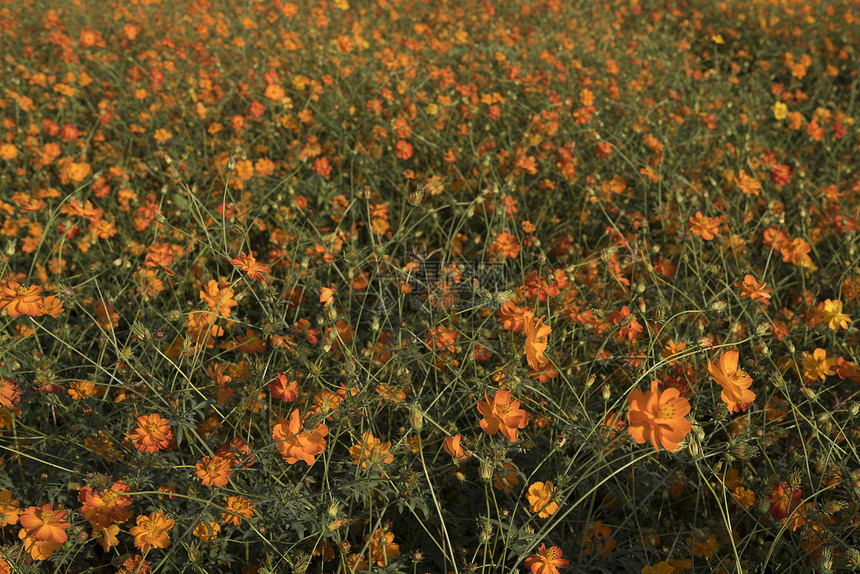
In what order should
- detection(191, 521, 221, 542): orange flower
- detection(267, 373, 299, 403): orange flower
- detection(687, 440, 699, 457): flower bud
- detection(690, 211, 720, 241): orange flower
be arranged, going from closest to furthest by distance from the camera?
detection(687, 440, 699, 457): flower bud, detection(191, 521, 221, 542): orange flower, detection(267, 373, 299, 403): orange flower, detection(690, 211, 720, 241): orange flower

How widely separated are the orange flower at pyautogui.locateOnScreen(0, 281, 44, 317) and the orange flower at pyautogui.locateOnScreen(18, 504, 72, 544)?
0.43 meters

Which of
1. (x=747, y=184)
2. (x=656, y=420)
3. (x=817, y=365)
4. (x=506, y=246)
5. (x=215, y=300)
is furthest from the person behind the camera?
(x=747, y=184)

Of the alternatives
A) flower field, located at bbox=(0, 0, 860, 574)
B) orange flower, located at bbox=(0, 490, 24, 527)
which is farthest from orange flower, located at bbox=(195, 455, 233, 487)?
orange flower, located at bbox=(0, 490, 24, 527)

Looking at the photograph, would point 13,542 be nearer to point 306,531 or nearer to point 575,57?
point 306,531

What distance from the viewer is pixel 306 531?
130cm

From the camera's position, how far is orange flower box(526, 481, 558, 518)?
1229 mm

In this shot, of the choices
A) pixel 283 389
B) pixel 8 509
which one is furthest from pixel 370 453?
pixel 8 509

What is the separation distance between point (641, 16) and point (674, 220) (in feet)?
11.9

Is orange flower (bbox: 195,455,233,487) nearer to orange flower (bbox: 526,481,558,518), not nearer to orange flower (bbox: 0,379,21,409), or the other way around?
orange flower (bbox: 0,379,21,409)

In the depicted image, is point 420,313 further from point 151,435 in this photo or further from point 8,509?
point 8,509

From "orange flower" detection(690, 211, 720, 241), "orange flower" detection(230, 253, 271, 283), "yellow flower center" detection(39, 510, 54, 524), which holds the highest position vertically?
"orange flower" detection(230, 253, 271, 283)

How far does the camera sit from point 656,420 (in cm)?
97

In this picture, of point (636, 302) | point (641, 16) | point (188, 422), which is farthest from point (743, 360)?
point (641, 16)

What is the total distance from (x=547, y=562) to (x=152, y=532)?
0.86 metres
